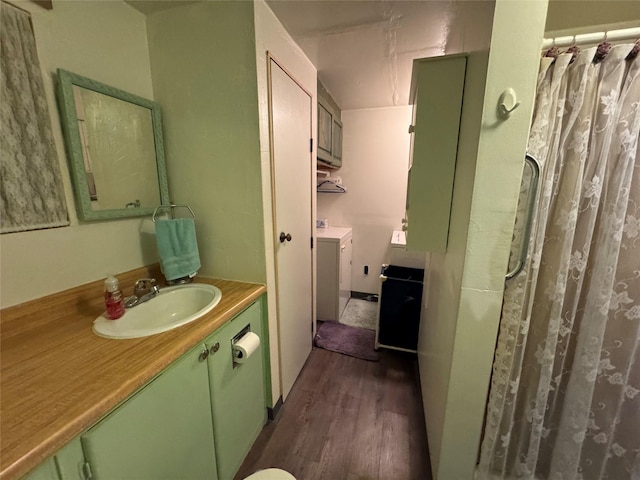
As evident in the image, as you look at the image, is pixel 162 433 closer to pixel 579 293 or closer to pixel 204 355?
pixel 204 355

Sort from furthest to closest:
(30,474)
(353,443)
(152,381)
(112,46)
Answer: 1. (353,443)
2. (112,46)
3. (152,381)
4. (30,474)

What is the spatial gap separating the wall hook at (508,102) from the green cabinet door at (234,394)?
4.32ft

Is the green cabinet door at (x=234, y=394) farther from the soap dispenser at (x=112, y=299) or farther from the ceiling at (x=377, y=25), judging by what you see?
the ceiling at (x=377, y=25)

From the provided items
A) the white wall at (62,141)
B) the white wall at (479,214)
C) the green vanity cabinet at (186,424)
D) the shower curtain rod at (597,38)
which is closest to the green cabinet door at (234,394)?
the green vanity cabinet at (186,424)

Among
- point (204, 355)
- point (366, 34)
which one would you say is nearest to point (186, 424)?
point (204, 355)

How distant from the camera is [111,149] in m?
1.21

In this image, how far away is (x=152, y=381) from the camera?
805 millimetres

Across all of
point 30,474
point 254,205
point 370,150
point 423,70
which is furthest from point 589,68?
point 370,150

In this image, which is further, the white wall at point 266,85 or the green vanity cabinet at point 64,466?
the white wall at point 266,85

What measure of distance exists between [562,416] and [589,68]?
1.37 metres

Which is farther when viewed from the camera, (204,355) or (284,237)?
(284,237)

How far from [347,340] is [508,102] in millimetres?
2141

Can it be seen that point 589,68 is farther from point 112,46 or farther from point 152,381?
point 112,46

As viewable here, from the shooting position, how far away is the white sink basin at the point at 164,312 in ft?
3.16
